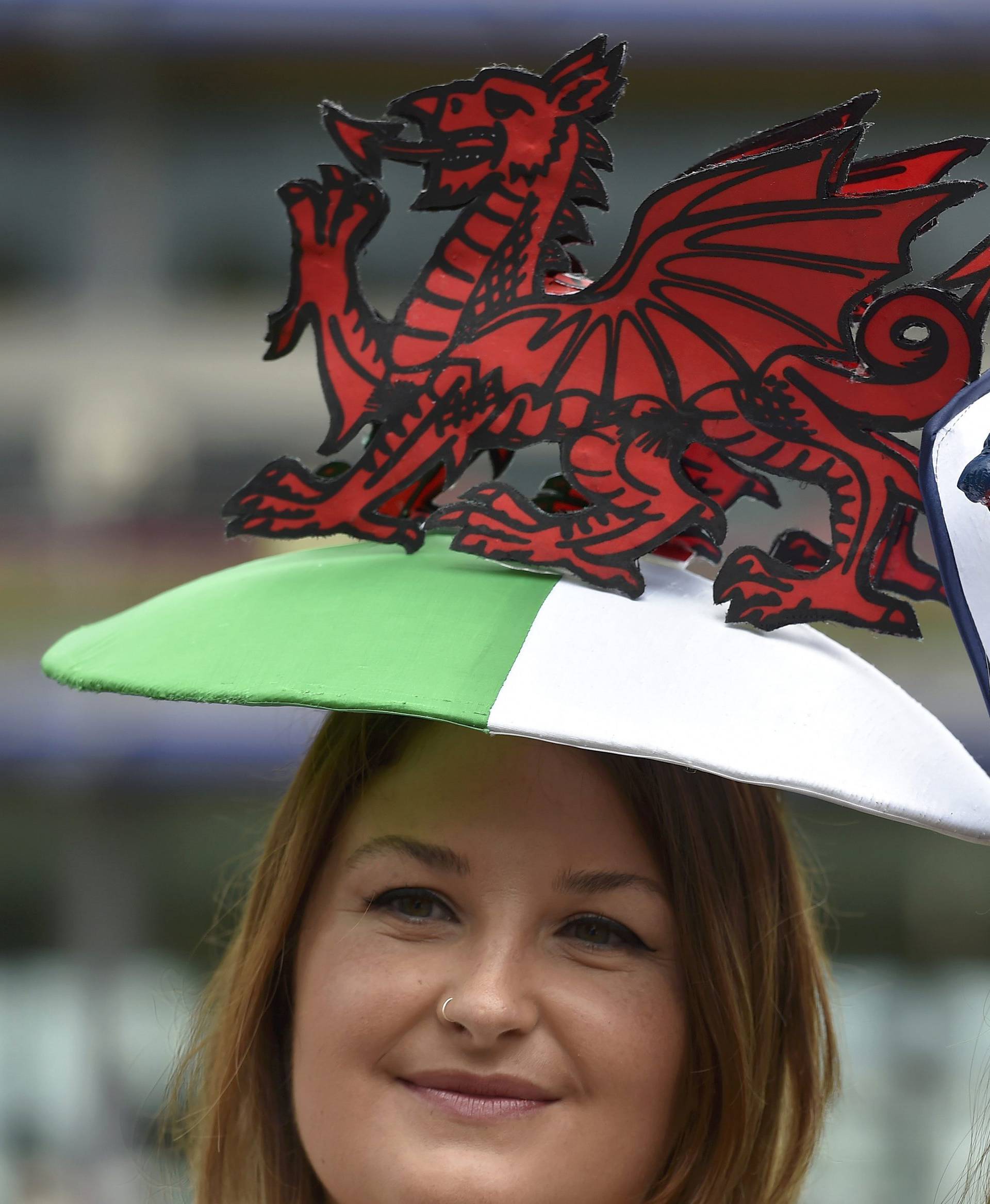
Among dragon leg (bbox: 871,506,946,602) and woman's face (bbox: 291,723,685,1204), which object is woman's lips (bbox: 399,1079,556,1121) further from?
dragon leg (bbox: 871,506,946,602)

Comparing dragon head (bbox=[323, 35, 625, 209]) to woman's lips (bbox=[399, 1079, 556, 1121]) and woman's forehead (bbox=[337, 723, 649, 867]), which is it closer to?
woman's forehead (bbox=[337, 723, 649, 867])

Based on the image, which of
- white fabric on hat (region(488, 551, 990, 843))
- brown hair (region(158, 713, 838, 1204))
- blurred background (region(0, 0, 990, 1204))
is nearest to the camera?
white fabric on hat (region(488, 551, 990, 843))

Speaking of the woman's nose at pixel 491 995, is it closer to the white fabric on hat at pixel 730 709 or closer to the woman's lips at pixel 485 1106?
the woman's lips at pixel 485 1106

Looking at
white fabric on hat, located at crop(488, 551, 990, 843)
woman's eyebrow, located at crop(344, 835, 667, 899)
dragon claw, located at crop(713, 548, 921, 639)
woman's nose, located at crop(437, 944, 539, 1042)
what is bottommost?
woman's nose, located at crop(437, 944, 539, 1042)

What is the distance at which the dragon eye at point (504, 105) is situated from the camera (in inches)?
37.8

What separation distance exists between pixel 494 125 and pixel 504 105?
14mm

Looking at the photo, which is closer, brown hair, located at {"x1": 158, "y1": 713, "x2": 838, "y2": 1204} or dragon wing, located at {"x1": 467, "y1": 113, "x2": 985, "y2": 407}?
dragon wing, located at {"x1": 467, "y1": 113, "x2": 985, "y2": 407}

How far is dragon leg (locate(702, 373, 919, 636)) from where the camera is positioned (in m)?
0.92

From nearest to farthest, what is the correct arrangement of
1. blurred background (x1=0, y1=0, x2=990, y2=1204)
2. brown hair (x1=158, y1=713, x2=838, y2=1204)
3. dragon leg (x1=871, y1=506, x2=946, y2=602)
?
dragon leg (x1=871, y1=506, x2=946, y2=602) < brown hair (x1=158, y1=713, x2=838, y2=1204) < blurred background (x1=0, y1=0, x2=990, y2=1204)

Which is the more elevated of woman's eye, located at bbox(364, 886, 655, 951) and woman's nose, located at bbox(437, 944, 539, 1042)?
woman's eye, located at bbox(364, 886, 655, 951)

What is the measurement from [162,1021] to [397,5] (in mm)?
3306

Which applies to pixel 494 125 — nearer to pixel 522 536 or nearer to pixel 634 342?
pixel 634 342

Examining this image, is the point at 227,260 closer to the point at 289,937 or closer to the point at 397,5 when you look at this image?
the point at 397,5

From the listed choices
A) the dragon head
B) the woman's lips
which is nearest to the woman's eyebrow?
the woman's lips
